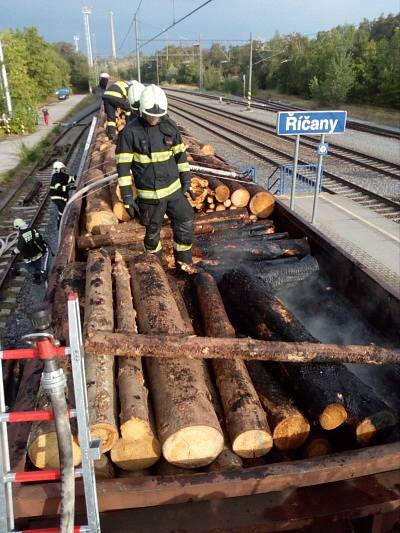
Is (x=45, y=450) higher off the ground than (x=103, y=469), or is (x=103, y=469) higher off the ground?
(x=45, y=450)

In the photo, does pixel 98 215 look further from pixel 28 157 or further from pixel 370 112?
pixel 370 112

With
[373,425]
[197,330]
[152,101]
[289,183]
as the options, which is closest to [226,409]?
[373,425]

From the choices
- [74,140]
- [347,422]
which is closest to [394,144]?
[74,140]

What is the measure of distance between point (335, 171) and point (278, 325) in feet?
43.4

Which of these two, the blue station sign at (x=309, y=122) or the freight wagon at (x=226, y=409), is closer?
the freight wagon at (x=226, y=409)

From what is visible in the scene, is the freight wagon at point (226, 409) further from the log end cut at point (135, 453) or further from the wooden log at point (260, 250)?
the wooden log at point (260, 250)

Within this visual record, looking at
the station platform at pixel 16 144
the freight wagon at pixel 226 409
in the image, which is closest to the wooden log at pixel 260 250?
the freight wagon at pixel 226 409

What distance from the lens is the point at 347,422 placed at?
2926 mm

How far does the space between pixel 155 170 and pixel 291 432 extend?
3.37 meters

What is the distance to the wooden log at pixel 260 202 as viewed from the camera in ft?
23.6

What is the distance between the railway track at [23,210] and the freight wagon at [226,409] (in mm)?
3652

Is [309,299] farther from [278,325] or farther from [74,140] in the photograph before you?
[74,140]

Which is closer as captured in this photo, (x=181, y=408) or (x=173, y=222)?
(x=181, y=408)

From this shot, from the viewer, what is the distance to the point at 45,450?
2.54 metres
